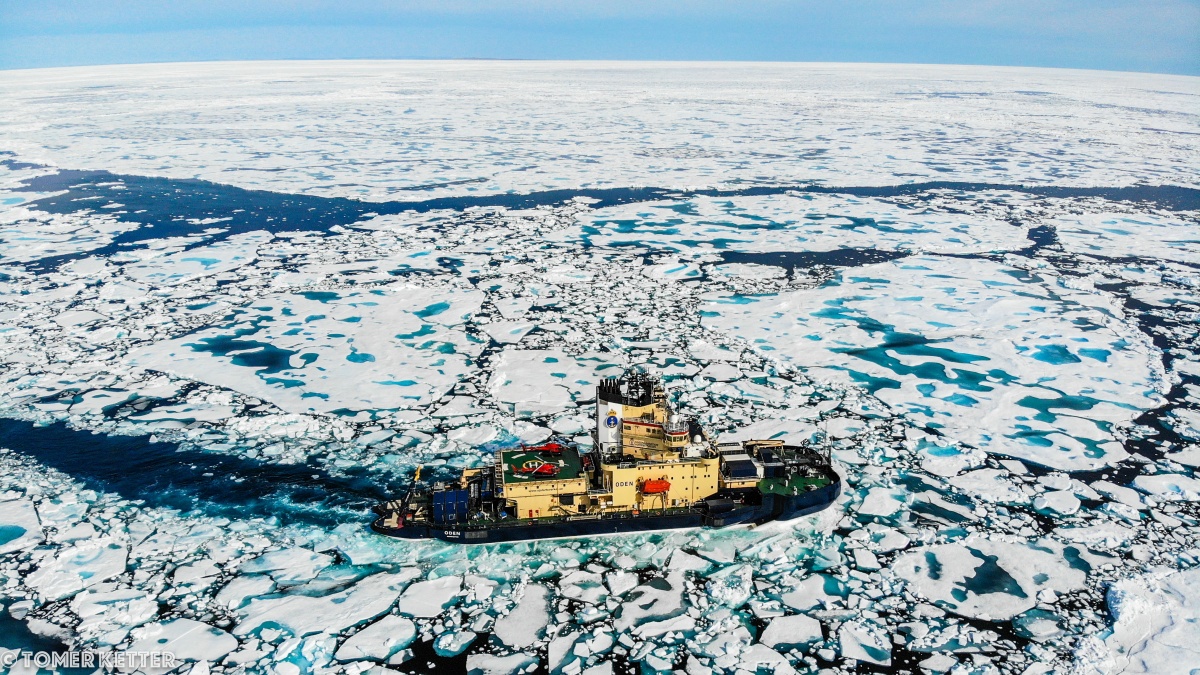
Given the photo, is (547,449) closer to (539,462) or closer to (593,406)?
(539,462)

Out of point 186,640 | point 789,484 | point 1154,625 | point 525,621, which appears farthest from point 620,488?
point 1154,625

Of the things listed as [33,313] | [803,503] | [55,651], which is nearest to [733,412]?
[803,503]

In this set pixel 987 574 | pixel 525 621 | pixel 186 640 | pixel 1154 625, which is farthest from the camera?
pixel 987 574

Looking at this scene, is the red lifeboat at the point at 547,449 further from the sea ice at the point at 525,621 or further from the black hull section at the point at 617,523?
the sea ice at the point at 525,621

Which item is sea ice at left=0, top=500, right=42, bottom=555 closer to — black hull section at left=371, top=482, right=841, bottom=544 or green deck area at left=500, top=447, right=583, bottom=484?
black hull section at left=371, top=482, right=841, bottom=544

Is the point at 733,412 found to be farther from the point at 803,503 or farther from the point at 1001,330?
the point at 1001,330

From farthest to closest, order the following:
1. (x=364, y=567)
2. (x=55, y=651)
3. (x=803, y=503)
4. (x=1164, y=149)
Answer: (x=1164, y=149)
(x=803, y=503)
(x=364, y=567)
(x=55, y=651)
